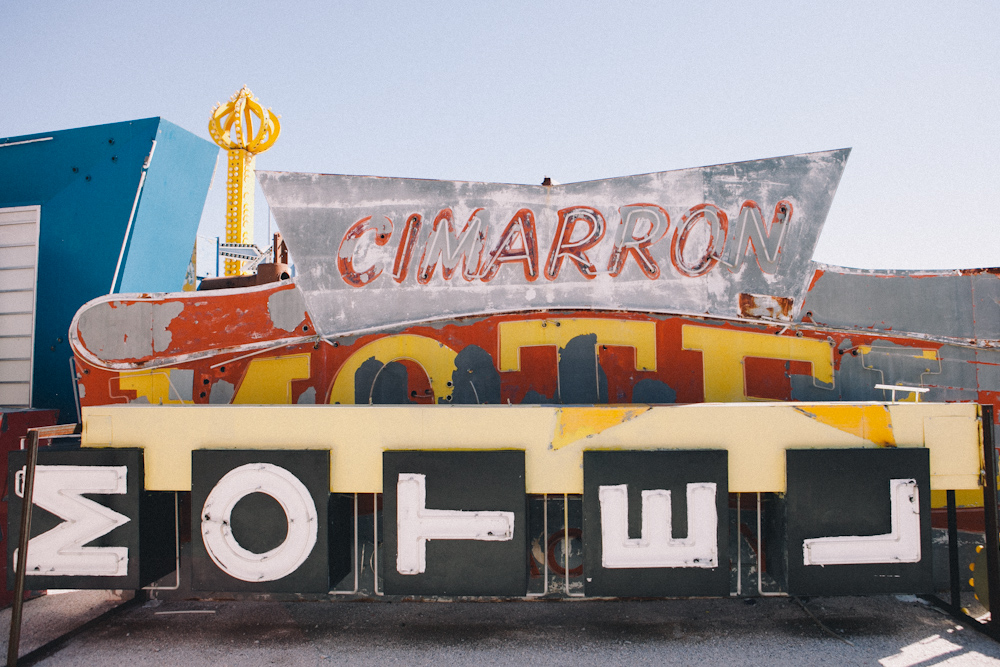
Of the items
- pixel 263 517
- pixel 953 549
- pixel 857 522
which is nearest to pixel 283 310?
pixel 263 517

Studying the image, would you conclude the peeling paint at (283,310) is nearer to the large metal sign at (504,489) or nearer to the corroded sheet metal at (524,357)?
the corroded sheet metal at (524,357)

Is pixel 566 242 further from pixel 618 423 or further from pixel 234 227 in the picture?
pixel 234 227

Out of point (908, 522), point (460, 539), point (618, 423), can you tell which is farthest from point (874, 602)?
point (460, 539)

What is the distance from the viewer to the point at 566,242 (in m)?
4.68

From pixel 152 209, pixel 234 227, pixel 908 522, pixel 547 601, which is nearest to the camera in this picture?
pixel 908 522

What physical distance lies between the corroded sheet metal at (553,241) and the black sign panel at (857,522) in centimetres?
142

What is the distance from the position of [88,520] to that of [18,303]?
10.00 ft

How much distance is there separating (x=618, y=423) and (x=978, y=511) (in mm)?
3446

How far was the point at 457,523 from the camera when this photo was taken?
3.77 m

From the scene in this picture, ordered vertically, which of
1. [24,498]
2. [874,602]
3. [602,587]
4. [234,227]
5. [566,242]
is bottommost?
[874,602]

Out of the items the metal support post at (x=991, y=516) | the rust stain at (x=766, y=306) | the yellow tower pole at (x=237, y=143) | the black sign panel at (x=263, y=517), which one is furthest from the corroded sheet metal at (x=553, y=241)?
the yellow tower pole at (x=237, y=143)

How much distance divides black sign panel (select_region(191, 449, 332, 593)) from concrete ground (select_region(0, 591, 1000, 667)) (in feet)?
1.92

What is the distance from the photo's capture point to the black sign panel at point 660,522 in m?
3.72

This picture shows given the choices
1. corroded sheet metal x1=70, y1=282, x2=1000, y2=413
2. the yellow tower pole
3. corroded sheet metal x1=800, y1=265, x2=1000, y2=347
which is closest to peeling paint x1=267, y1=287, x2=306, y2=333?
corroded sheet metal x1=70, y1=282, x2=1000, y2=413
